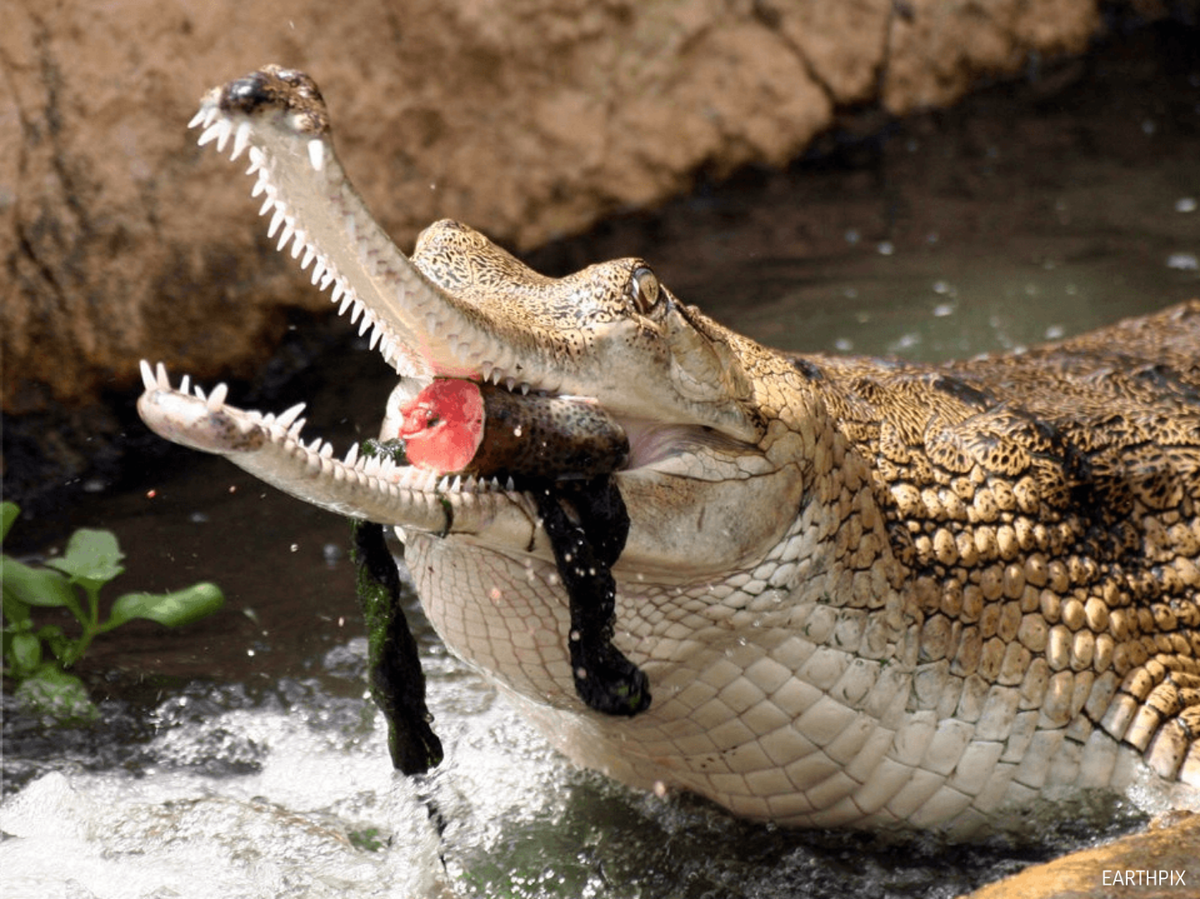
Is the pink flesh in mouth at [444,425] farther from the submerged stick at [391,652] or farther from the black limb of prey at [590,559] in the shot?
the submerged stick at [391,652]

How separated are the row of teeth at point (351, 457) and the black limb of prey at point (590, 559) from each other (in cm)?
9

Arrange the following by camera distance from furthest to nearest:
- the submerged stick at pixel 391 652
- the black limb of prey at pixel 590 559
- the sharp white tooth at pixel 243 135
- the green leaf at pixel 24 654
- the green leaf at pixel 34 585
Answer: the green leaf at pixel 24 654
the green leaf at pixel 34 585
the submerged stick at pixel 391 652
the black limb of prey at pixel 590 559
the sharp white tooth at pixel 243 135

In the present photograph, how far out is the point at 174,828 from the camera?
3.12 m

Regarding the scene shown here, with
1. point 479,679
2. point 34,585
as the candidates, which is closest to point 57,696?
point 34,585

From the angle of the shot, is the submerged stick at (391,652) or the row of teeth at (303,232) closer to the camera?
the row of teeth at (303,232)

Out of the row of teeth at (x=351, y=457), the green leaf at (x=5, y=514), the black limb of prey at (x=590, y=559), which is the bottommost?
the green leaf at (x=5, y=514)

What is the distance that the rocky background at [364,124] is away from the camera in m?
4.83

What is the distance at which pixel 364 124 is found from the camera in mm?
5582

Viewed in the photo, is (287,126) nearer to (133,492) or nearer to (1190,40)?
(133,492)

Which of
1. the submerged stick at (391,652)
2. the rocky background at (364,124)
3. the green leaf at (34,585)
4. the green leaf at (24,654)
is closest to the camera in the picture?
the submerged stick at (391,652)

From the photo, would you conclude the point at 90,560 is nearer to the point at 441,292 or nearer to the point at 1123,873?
the point at 441,292

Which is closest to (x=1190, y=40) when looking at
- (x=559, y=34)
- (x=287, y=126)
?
(x=559, y=34)

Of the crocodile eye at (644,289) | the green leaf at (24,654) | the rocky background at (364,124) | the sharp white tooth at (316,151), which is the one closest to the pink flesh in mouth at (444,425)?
the crocodile eye at (644,289)

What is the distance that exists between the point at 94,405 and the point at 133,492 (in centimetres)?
39
